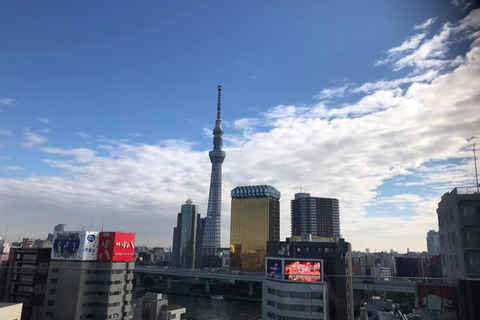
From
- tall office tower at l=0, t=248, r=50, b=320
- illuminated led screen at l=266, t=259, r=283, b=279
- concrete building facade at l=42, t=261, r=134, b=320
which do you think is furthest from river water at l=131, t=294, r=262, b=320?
illuminated led screen at l=266, t=259, r=283, b=279

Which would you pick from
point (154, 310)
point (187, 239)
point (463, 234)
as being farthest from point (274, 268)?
point (187, 239)

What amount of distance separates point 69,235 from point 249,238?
7685cm

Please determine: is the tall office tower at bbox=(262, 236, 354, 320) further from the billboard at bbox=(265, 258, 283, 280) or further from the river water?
the river water

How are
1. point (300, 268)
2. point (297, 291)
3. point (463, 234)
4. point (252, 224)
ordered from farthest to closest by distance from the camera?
point (252, 224) < point (300, 268) < point (297, 291) < point (463, 234)

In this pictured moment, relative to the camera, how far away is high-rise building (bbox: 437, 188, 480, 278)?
13852 millimetres

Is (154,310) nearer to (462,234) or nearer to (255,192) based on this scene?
(462,234)

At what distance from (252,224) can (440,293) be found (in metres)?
93.8

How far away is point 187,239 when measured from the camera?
138125mm

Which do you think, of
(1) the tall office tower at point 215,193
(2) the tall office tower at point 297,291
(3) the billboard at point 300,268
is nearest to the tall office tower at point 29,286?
(2) the tall office tower at point 297,291

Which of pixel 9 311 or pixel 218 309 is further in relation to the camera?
pixel 218 309

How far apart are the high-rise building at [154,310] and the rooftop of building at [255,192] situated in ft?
270

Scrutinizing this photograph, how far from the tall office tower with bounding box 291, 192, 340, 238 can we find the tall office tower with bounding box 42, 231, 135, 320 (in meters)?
91.9

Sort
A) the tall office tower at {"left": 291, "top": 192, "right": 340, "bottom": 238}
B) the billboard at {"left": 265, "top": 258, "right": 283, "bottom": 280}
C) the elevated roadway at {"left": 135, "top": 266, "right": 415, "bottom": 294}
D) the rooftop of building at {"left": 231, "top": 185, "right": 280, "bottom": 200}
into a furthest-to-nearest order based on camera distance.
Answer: the tall office tower at {"left": 291, "top": 192, "right": 340, "bottom": 238} < the rooftop of building at {"left": 231, "top": 185, "right": 280, "bottom": 200} < the elevated roadway at {"left": 135, "top": 266, "right": 415, "bottom": 294} < the billboard at {"left": 265, "top": 258, "right": 283, "bottom": 280}

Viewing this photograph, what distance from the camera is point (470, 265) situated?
45.4 feet
